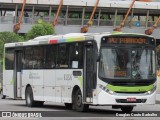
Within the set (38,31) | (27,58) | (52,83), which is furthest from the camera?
(38,31)

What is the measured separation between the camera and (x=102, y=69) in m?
→ 21.9

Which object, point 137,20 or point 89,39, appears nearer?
point 89,39

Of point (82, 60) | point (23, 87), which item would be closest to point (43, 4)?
point (23, 87)

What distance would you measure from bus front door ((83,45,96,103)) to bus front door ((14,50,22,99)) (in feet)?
22.3

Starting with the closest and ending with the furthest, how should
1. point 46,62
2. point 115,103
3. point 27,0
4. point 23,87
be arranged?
1. point 115,103
2. point 46,62
3. point 23,87
4. point 27,0

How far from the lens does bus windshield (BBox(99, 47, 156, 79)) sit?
860 inches

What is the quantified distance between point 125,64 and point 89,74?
1.47 meters

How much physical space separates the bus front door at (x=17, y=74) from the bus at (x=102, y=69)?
3.23 meters

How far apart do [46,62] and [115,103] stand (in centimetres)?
532

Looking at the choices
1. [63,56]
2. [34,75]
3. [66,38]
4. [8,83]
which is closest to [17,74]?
[8,83]

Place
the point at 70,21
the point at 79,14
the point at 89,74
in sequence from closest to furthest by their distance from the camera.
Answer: the point at 89,74 → the point at 70,21 → the point at 79,14

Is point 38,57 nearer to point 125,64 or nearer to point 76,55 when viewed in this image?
point 76,55

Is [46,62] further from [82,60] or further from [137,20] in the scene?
[137,20]

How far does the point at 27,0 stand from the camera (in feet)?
257
